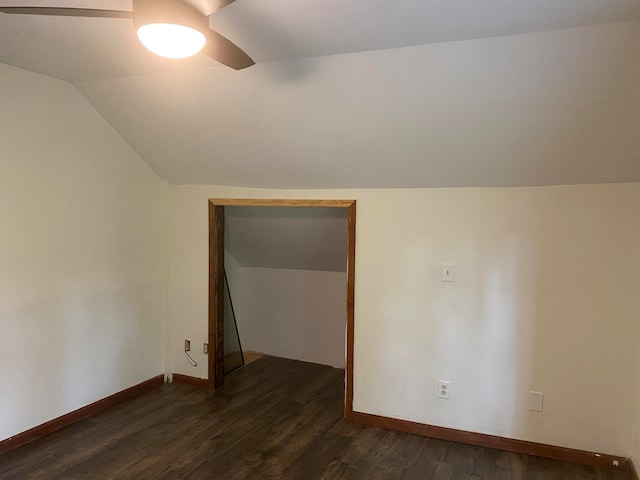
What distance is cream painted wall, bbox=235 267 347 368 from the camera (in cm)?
438

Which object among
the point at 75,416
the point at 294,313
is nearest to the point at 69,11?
the point at 75,416

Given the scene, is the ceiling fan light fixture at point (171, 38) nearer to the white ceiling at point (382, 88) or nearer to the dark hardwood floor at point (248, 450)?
the white ceiling at point (382, 88)

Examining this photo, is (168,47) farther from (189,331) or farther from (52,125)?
(189,331)

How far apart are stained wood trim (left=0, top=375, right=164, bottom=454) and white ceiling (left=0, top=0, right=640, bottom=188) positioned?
1.89 meters

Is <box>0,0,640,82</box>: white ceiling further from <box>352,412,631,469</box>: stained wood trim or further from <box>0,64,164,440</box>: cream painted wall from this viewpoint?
<box>352,412,631,469</box>: stained wood trim

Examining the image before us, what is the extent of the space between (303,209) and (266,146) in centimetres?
88

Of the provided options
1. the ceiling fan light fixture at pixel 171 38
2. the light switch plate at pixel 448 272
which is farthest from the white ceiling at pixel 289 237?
the ceiling fan light fixture at pixel 171 38

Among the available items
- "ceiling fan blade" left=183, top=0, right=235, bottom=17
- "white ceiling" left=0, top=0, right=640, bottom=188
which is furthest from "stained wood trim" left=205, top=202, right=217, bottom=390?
"ceiling fan blade" left=183, top=0, right=235, bottom=17

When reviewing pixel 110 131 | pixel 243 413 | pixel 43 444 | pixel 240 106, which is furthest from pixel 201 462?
pixel 110 131

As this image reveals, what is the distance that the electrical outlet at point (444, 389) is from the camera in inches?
118

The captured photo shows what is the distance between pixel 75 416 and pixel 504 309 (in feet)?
9.64

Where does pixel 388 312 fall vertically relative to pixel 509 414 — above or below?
above

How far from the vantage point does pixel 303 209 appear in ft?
12.5

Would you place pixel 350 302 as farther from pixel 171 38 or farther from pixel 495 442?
pixel 171 38
